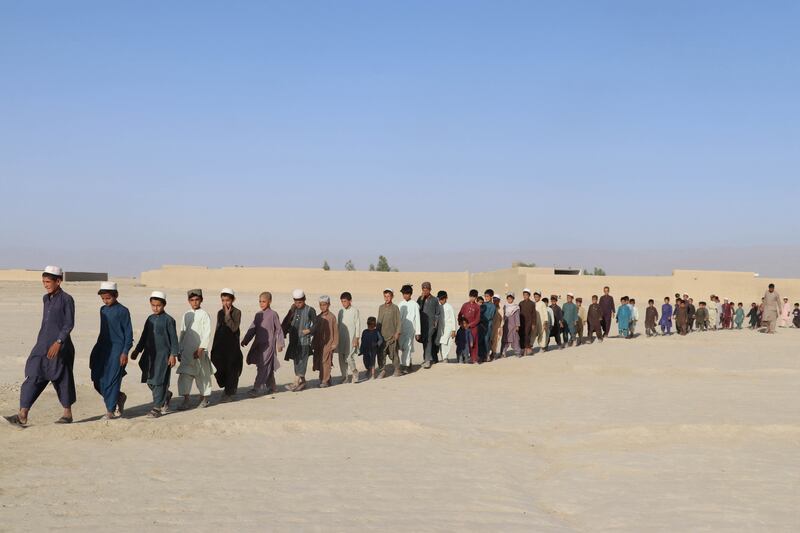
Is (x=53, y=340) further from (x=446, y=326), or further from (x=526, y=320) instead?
(x=526, y=320)

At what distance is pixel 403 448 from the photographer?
23.4 feet

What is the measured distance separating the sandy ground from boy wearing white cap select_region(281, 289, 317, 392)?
0.35 m

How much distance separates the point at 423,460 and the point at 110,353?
3640mm

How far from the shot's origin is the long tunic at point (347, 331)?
11.9 meters

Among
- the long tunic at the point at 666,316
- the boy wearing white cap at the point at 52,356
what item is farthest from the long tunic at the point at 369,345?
the long tunic at the point at 666,316

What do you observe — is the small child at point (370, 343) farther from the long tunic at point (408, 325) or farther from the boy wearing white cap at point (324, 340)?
the boy wearing white cap at point (324, 340)

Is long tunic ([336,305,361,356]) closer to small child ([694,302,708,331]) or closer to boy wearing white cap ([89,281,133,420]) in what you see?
boy wearing white cap ([89,281,133,420])

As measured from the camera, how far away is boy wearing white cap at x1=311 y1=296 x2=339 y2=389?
442 inches

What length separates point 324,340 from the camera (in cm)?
1127

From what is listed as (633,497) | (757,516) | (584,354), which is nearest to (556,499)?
(633,497)

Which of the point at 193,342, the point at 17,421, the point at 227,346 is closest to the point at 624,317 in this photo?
the point at 227,346

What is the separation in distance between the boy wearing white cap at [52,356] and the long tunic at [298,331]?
3.48 meters

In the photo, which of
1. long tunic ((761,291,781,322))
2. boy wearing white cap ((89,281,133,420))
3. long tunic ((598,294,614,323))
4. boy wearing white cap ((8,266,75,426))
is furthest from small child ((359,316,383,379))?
long tunic ((761,291,781,322))

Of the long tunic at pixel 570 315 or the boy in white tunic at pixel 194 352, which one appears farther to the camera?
the long tunic at pixel 570 315
